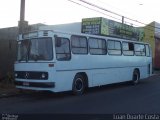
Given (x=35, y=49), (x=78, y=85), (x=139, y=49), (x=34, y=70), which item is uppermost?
(x=139, y=49)

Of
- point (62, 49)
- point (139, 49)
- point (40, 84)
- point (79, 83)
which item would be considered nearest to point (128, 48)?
point (139, 49)

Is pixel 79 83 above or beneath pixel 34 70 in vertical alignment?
beneath

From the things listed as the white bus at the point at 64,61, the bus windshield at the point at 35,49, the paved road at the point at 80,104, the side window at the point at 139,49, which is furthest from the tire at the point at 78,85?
the side window at the point at 139,49

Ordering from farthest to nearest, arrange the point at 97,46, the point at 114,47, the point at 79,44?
the point at 114,47 → the point at 97,46 → the point at 79,44

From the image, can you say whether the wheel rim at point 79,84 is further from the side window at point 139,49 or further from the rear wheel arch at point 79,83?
the side window at point 139,49

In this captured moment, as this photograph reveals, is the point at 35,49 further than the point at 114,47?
No

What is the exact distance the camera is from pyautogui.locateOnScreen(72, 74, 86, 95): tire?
15.0 meters

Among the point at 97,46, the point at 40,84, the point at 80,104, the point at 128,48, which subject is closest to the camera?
the point at 80,104

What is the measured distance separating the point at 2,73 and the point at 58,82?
224 inches

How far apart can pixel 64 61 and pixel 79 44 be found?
1.51m

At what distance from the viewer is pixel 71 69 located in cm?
1470

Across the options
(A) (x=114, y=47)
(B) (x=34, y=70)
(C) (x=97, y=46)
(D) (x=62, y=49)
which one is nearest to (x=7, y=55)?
(C) (x=97, y=46)

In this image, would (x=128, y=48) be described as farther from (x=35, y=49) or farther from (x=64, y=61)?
(x=35, y=49)

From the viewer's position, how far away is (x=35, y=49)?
47.0ft
